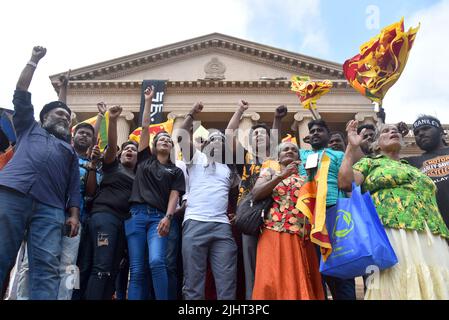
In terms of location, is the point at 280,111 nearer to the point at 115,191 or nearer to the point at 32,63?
the point at 115,191

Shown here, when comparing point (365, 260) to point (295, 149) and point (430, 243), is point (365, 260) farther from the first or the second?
point (295, 149)

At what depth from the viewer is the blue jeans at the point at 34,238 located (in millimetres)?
2763

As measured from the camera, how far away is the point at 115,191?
12.7 ft

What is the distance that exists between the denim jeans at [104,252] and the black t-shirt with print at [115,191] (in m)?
0.08

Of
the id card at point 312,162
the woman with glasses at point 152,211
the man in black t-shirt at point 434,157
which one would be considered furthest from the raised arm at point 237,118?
the man in black t-shirt at point 434,157

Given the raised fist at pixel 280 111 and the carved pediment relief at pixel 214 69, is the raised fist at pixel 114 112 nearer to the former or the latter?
the raised fist at pixel 280 111

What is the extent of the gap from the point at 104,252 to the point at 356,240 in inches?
87.8

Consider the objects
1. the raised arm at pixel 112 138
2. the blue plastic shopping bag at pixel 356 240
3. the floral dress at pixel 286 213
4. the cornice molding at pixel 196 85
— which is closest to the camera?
the blue plastic shopping bag at pixel 356 240

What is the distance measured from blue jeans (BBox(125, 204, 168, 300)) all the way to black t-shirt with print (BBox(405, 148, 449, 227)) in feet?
8.80

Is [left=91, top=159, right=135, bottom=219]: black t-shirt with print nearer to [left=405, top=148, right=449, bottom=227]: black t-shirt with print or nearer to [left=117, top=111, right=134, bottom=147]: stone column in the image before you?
[left=405, top=148, right=449, bottom=227]: black t-shirt with print

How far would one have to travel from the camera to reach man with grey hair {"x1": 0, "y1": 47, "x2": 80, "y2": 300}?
2807mm

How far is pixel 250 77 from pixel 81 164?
22063 millimetres

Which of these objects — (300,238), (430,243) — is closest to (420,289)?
(430,243)

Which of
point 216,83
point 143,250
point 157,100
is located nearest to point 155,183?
point 143,250
